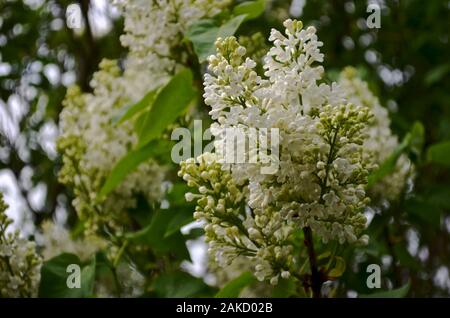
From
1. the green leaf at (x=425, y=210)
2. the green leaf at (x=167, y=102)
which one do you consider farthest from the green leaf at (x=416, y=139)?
the green leaf at (x=167, y=102)

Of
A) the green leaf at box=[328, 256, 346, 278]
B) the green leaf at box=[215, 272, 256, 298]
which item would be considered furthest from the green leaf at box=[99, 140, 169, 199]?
the green leaf at box=[328, 256, 346, 278]

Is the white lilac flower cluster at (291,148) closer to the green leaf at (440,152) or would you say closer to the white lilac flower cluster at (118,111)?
the white lilac flower cluster at (118,111)

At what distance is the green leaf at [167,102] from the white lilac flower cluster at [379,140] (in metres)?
0.60

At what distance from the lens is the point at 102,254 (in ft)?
7.06

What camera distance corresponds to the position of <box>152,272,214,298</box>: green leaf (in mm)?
1968

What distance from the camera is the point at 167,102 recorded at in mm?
1855

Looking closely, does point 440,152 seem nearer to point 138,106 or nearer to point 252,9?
point 252,9

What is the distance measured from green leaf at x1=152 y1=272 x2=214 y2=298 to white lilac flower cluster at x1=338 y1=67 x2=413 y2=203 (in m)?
0.64

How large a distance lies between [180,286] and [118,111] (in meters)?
0.53

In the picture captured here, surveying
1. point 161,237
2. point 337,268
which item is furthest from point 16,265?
point 337,268

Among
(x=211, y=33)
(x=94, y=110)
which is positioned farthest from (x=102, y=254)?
(x=211, y=33)

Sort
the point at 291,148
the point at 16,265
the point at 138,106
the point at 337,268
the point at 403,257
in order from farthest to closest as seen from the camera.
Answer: the point at 403,257
the point at 138,106
the point at 16,265
the point at 337,268
the point at 291,148

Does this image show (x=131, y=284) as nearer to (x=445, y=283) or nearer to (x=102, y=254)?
(x=102, y=254)

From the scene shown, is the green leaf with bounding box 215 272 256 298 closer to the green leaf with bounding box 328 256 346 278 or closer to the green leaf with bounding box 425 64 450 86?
the green leaf with bounding box 328 256 346 278
